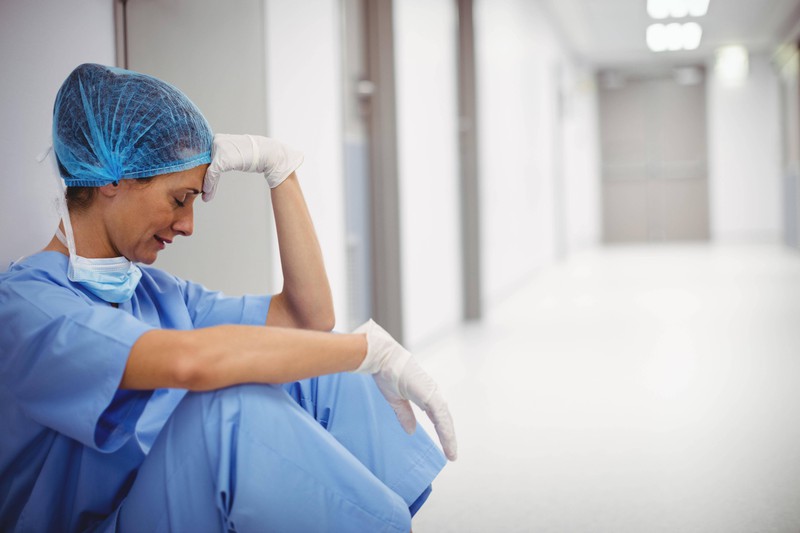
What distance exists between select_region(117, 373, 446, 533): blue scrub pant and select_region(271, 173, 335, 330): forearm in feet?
1.45

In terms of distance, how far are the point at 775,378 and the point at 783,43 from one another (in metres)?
7.90

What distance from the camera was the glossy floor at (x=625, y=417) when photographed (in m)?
1.94

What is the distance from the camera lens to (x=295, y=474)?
47.2 inches

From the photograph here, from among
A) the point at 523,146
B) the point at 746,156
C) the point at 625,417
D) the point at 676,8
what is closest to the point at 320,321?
the point at 625,417

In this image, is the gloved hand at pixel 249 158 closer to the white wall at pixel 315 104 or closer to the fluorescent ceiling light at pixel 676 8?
the white wall at pixel 315 104

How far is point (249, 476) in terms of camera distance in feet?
3.80

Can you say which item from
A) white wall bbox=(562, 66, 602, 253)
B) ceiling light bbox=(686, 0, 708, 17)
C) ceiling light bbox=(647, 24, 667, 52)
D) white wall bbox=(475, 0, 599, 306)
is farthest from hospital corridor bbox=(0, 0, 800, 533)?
white wall bbox=(562, 66, 602, 253)

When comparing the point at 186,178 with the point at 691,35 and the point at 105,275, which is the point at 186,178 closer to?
the point at 105,275

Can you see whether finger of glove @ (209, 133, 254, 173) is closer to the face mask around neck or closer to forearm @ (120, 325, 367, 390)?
the face mask around neck

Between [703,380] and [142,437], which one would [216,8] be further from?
[703,380]

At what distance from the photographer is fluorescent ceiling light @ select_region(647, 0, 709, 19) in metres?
8.38

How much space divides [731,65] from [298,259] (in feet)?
38.2

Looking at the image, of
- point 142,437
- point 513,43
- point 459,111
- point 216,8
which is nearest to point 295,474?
point 142,437

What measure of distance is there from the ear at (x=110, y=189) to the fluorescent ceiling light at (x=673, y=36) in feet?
30.6
